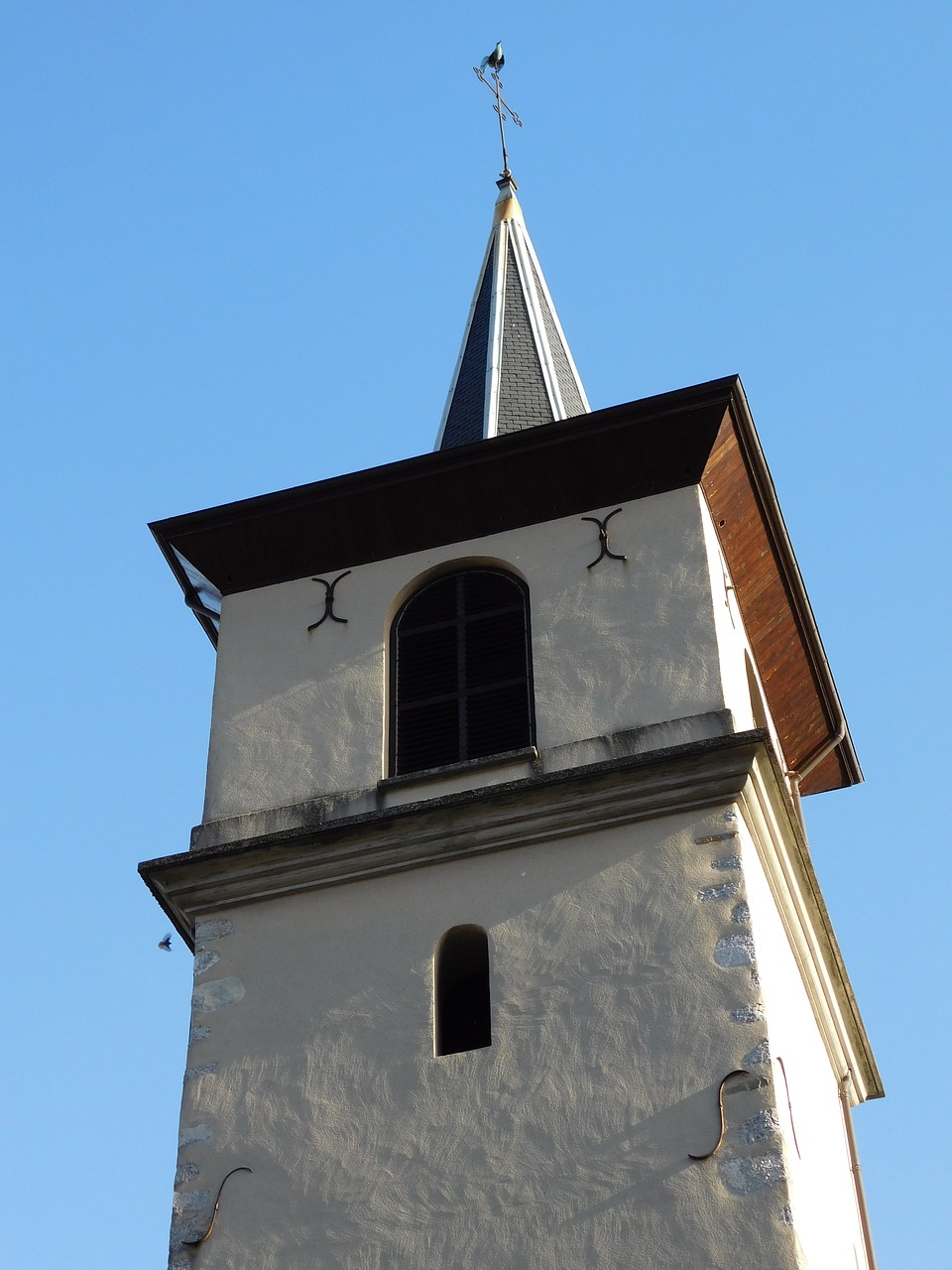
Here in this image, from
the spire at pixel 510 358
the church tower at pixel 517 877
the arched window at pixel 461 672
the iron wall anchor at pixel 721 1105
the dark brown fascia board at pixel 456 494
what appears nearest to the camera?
the iron wall anchor at pixel 721 1105

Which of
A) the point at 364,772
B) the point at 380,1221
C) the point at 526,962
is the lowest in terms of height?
the point at 380,1221

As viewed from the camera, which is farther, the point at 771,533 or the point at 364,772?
the point at 771,533

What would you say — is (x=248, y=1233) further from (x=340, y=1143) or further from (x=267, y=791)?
(x=267, y=791)

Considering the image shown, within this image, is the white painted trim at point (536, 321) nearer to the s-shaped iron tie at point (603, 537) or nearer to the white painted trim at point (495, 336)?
the white painted trim at point (495, 336)

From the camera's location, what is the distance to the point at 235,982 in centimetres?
1562

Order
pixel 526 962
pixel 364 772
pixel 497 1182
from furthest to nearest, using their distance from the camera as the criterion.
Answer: pixel 364 772
pixel 526 962
pixel 497 1182

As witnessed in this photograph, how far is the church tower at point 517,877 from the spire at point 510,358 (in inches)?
9.0

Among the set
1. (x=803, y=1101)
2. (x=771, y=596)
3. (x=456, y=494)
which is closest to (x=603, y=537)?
(x=456, y=494)

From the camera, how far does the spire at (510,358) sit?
20.2 metres

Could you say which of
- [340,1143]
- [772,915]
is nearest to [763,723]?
[772,915]

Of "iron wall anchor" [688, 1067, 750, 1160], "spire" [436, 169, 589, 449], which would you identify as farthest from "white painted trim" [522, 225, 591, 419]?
"iron wall anchor" [688, 1067, 750, 1160]

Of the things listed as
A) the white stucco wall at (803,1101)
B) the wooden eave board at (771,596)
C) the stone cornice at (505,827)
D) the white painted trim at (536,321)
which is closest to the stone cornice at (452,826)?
the stone cornice at (505,827)

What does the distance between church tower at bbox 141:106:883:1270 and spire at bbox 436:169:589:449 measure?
0.23 meters

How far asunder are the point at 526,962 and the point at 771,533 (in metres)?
5.26
